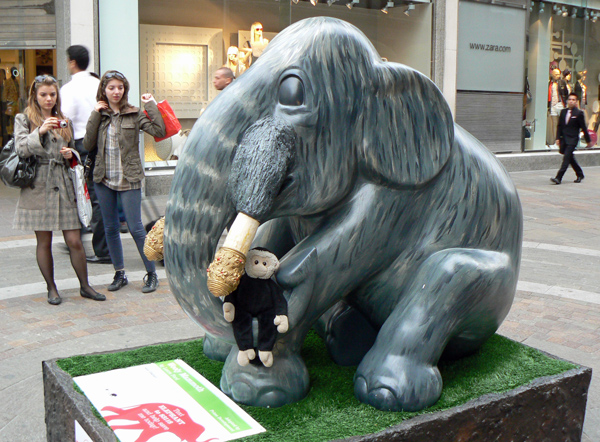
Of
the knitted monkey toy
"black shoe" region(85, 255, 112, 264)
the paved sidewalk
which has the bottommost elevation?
the paved sidewalk

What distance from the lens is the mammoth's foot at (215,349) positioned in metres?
2.74

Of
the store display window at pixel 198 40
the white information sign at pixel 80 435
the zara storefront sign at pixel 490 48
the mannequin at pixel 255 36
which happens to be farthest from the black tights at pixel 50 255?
the zara storefront sign at pixel 490 48

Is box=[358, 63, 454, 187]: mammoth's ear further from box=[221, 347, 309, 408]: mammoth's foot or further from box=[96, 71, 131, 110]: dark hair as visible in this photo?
box=[96, 71, 131, 110]: dark hair

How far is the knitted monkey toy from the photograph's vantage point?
210cm

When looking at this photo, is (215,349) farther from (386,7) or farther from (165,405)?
(386,7)

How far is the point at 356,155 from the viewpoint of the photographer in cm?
221

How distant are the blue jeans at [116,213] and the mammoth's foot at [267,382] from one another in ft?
9.60

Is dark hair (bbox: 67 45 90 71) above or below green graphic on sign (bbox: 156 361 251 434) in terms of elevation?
above

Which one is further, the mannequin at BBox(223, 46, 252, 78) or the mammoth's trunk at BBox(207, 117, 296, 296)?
the mannequin at BBox(223, 46, 252, 78)

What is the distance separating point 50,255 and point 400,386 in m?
3.31

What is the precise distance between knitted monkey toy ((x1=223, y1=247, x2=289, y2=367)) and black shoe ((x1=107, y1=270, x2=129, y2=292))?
321 centimetres

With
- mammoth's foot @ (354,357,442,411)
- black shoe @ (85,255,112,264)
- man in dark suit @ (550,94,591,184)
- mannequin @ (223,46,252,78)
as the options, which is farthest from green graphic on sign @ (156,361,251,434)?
man in dark suit @ (550,94,591,184)

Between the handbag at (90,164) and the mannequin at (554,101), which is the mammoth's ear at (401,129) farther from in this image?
the mannequin at (554,101)

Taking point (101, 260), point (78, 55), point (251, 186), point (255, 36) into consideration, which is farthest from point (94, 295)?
point (255, 36)
